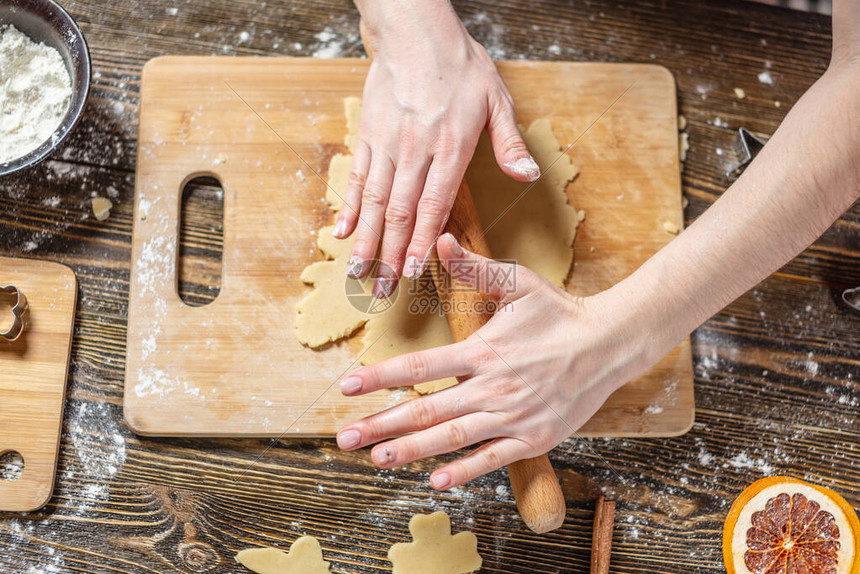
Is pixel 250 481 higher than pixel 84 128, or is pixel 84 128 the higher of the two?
pixel 84 128

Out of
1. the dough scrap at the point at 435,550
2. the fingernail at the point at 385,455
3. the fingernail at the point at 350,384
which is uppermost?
the fingernail at the point at 350,384

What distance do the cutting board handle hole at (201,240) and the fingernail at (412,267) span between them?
47 cm

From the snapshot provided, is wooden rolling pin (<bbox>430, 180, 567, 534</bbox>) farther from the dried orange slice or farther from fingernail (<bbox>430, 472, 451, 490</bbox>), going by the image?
the dried orange slice

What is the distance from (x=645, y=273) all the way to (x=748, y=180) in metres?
0.23

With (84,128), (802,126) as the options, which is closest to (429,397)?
(802,126)

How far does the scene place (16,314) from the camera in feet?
4.06

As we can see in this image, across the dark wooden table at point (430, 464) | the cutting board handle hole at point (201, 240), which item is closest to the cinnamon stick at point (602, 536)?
the dark wooden table at point (430, 464)

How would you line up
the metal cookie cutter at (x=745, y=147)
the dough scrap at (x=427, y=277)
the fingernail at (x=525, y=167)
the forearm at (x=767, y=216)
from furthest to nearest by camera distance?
1. the metal cookie cutter at (x=745, y=147)
2. the dough scrap at (x=427, y=277)
3. the fingernail at (x=525, y=167)
4. the forearm at (x=767, y=216)

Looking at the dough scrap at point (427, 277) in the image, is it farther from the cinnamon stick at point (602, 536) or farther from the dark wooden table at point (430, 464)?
the cinnamon stick at point (602, 536)

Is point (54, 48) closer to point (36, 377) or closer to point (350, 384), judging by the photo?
point (36, 377)

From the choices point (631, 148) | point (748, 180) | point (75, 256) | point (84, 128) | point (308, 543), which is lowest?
point (308, 543)

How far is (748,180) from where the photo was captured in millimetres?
1086

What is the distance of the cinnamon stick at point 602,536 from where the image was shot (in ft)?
4.15

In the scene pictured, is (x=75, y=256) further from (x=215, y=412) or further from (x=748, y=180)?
(x=748, y=180)
